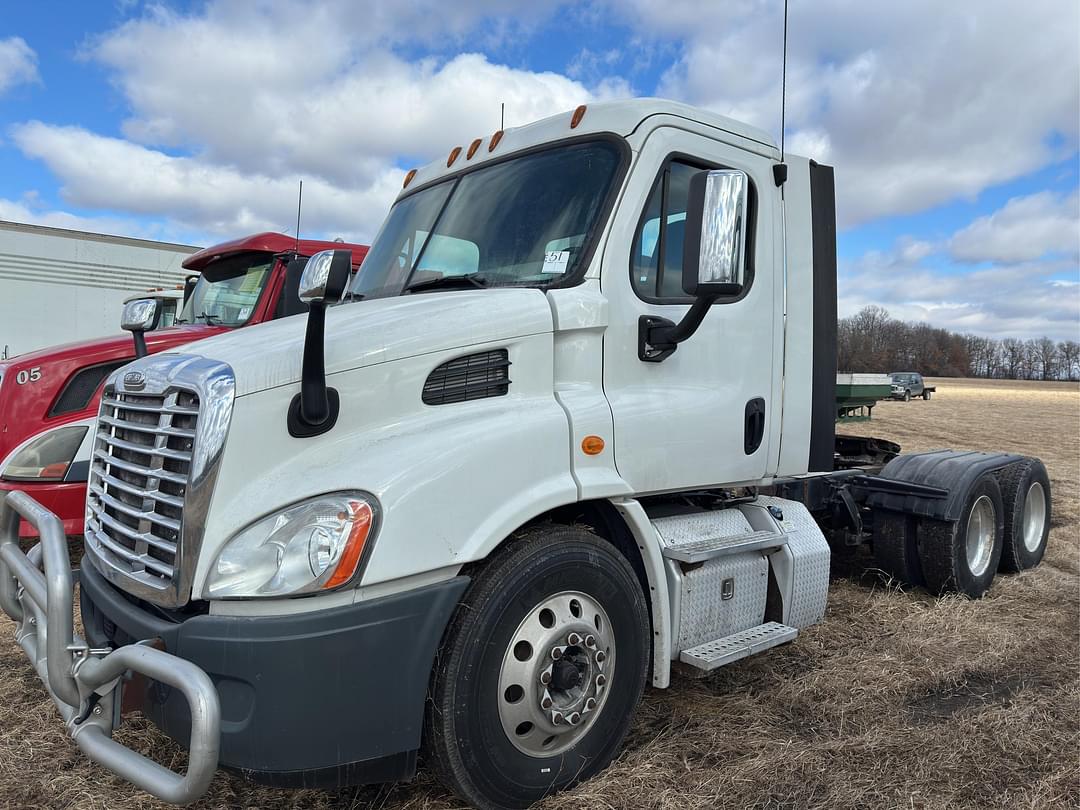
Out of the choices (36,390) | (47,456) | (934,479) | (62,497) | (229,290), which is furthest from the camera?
(229,290)

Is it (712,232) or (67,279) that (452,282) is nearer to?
(712,232)

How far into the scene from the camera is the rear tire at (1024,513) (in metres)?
6.20

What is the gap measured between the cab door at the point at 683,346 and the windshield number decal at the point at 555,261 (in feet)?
0.54

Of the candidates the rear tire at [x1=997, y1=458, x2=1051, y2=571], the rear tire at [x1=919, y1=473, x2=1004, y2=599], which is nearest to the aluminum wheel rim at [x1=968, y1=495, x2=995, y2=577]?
the rear tire at [x1=919, y1=473, x2=1004, y2=599]

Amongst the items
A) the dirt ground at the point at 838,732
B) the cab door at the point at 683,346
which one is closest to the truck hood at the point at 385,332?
the cab door at the point at 683,346

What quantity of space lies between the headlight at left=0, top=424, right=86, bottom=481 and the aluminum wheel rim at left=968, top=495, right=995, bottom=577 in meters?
6.37

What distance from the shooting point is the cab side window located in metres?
3.40

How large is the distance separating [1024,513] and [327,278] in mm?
6117

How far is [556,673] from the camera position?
9.58 ft

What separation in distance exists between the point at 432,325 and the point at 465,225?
978 mm

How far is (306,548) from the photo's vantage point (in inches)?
94.6

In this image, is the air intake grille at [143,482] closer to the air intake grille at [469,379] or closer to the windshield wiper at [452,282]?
the air intake grille at [469,379]

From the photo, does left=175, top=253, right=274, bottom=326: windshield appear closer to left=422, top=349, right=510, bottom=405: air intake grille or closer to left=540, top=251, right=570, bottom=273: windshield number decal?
left=540, top=251, right=570, bottom=273: windshield number decal

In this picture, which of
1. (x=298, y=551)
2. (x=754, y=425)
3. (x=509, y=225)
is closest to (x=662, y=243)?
(x=509, y=225)
